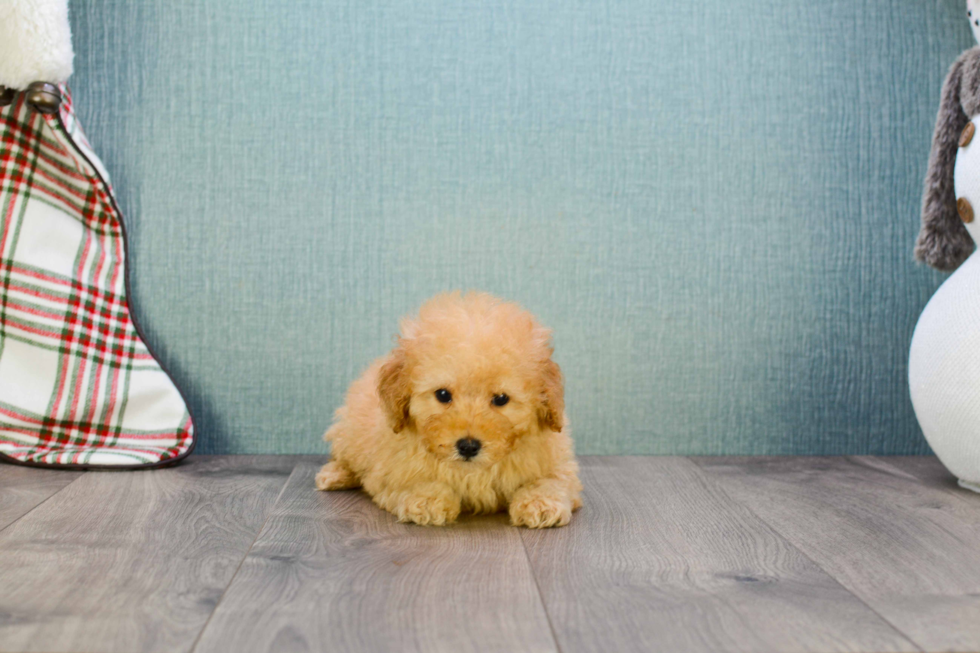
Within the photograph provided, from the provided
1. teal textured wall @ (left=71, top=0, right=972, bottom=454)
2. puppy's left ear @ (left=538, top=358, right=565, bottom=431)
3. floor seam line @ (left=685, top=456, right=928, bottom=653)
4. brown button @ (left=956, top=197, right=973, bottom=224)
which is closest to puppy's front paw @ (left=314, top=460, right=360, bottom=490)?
teal textured wall @ (left=71, top=0, right=972, bottom=454)

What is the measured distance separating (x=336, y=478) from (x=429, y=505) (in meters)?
0.31

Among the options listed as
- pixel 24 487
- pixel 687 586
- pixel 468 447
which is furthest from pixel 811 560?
pixel 24 487

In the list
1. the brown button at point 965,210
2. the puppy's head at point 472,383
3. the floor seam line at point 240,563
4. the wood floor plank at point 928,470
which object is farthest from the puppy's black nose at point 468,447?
the brown button at point 965,210

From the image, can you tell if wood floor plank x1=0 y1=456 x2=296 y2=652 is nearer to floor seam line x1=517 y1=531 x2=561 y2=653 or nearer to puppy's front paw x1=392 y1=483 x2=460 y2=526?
puppy's front paw x1=392 y1=483 x2=460 y2=526

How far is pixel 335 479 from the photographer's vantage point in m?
1.57

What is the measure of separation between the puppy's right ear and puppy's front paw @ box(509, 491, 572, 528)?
236mm

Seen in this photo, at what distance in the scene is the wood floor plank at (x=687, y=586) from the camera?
895 millimetres

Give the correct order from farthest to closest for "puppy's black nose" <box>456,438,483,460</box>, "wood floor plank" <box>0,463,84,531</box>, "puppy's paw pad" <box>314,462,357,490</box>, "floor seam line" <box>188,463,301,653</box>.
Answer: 1. "puppy's paw pad" <box>314,462,357,490</box>
2. "wood floor plank" <box>0,463,84,531</box>
3. "puppy's black nose" <box>456,438,483,460</box>
4. "floor seam line" <box>188,463,301,653</box>

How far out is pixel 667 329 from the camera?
194cm

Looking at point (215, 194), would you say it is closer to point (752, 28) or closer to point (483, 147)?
point (483, 147)

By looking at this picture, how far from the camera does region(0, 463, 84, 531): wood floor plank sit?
4.49 ft

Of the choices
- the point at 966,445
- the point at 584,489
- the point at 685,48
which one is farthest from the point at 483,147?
the point at 966,445

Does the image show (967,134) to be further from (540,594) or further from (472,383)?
(540,594)

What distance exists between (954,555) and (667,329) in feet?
2.81
